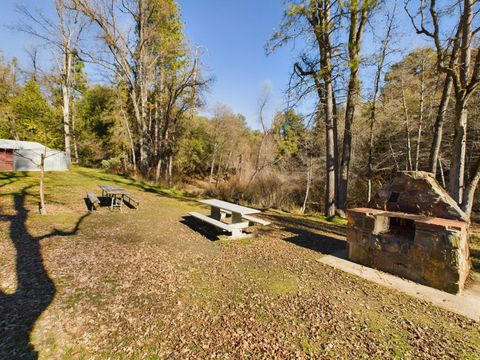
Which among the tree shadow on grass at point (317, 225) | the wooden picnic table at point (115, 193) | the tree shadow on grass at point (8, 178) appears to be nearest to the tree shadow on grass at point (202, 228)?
the wooden picnic table at point (115, 193)

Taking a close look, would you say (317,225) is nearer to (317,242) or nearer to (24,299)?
(317,242)

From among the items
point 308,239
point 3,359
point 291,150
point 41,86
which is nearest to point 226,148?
point 291,150

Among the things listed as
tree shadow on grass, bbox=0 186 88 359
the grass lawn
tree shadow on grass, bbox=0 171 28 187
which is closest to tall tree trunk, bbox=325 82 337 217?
the grass lawn

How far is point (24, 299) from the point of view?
2.92 metres

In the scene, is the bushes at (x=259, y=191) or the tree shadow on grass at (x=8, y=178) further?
the bushes at (x=259, y=191)

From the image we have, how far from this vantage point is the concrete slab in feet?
9.78

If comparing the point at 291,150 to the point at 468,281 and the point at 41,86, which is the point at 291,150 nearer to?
the point at 468,281

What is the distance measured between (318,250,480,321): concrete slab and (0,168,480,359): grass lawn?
0.18m

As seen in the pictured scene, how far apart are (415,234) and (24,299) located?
17.3ft

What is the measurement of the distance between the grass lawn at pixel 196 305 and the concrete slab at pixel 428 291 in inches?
6.9

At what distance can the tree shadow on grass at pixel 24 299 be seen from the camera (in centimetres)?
224

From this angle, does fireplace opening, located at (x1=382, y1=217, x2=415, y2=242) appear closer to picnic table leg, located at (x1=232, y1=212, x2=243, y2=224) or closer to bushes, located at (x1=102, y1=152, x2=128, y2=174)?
picnic table leg, located at (x1=232, y1=212, x2=243, y2=224)

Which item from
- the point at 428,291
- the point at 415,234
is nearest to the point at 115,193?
the point at 415,234

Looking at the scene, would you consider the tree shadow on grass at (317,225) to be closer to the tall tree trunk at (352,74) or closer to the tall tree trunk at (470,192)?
the tall tree trunk at (352,74)
